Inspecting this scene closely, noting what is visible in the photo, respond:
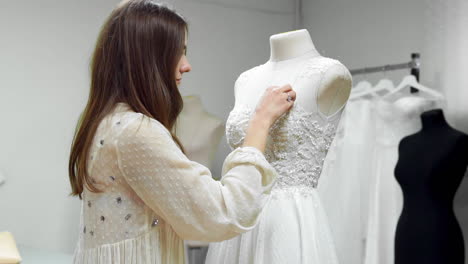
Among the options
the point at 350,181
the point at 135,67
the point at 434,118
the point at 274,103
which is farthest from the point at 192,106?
the point at 135,67

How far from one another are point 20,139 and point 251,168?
2.30 m

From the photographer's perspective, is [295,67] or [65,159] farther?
[65,159]

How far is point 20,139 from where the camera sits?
3.04 m

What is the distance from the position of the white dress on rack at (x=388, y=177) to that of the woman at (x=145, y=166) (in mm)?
1516

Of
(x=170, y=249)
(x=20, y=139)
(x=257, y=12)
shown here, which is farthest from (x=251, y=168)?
(x=257, y=12)

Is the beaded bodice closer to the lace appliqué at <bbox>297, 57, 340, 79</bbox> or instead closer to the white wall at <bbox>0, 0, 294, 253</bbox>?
the lace appliqué at <bbox>297, 57, 340, 79</bbox>

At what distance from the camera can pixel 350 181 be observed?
265 centimetres

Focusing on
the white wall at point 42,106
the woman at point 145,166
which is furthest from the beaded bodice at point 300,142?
the white wall at point 42,106

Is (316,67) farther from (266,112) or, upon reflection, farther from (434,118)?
(434,118)

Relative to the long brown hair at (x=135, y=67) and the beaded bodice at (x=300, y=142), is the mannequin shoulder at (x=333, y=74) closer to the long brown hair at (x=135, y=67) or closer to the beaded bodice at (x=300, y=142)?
the beaded bodice at (x=300, y=142)

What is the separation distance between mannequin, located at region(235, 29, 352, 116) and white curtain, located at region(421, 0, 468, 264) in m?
1.16

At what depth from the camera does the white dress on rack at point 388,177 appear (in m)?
2.51

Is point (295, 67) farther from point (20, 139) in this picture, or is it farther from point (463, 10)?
point (20, 139)

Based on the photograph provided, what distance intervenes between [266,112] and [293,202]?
0.30 meters
